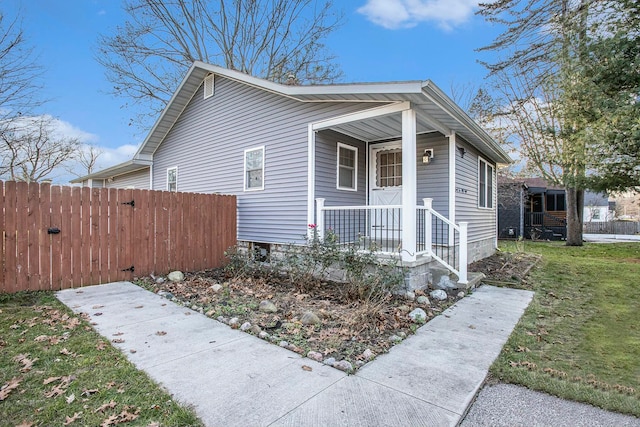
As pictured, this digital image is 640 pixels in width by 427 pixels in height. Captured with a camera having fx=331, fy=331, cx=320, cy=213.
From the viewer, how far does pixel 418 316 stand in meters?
4.62

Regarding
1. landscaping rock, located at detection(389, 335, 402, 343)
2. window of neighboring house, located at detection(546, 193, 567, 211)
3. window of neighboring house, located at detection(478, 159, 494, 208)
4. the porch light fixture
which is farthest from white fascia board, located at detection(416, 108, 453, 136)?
window of neighboring house, located at detection(546, 193, 567, 211)

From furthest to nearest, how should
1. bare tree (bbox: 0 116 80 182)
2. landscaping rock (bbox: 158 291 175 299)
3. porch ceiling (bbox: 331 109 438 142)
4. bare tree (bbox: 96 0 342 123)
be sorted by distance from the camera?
bare tree (bbox: 96 0 342 123) < bare tree (bbox: 0 116 80 182) < porch ceiling (bbox: 331 109 438 142) < landscaping rock (bbox: 158 291 175 299)

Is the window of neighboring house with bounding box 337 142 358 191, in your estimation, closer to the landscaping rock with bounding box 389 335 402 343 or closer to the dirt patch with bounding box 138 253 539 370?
the dirt patch with bounding box 138 253 539 370

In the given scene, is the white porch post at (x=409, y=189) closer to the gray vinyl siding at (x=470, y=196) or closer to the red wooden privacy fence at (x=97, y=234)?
the gray vinyl siding at (x=470, y=196)

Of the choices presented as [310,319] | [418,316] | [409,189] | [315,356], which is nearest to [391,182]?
[409,189]

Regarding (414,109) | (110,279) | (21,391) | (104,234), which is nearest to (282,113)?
(414,109)

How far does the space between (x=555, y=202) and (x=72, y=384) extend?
26622 millimetres

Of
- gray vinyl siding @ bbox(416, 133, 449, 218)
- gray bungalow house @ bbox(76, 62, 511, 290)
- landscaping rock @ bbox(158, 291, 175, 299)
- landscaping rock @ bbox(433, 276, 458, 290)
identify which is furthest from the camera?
gray vinyl siding @ bbox(416, 133, 449, 218)

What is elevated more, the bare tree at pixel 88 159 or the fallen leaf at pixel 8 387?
the bare tree at pixel 88 159

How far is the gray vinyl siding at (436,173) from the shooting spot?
7.48 metres

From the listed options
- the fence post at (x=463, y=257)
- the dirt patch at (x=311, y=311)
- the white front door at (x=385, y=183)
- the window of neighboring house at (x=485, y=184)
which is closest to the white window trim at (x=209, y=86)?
the white front door at (x=385, y=183)

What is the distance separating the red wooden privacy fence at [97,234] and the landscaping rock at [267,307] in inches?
138

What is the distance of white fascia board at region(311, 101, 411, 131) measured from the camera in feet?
19.3

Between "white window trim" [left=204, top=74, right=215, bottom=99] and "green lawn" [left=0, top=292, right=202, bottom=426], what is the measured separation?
25.3 feet
